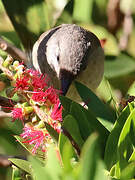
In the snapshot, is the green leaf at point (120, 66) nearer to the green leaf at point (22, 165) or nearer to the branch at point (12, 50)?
the branch at point (12, 50)

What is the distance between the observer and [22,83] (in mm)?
1629

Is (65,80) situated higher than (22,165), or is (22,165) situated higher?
(22,165)

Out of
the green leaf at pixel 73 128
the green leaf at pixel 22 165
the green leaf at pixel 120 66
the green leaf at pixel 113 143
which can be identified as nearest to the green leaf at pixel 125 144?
the green leaf at pixel 113 143

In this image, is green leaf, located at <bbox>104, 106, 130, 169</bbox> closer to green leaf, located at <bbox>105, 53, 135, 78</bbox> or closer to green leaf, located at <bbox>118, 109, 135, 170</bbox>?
green leaf, located at <bbox>118, 109, 135, 170</bbox>

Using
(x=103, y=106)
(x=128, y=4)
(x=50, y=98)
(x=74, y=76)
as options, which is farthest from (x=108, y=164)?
(x=128, y=4)

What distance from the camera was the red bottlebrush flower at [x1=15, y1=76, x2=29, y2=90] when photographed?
63.5 inches

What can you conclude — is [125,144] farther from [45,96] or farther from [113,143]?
[45,96]

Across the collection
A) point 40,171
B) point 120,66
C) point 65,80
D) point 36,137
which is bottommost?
point 120,66

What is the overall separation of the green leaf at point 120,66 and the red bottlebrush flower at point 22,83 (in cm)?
129

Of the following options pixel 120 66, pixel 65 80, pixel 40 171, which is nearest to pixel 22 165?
pixel 40 171

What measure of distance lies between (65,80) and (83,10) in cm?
86

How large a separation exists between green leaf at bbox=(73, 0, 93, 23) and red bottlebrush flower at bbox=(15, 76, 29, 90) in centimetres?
155

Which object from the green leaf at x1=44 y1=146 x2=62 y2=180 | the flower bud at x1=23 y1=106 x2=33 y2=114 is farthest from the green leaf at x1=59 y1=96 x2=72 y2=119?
the green leaf at x1=44 y1=146 x2=62 y2=180

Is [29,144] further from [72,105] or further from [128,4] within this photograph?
[128,4]
